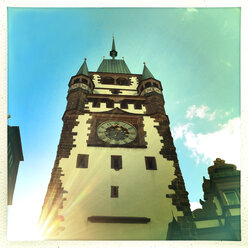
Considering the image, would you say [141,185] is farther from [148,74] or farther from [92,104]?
[148,74]

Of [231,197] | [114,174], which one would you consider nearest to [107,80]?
[114,174]

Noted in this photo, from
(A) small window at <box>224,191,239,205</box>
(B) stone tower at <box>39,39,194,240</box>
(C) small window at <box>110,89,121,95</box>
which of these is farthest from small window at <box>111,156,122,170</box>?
(C) small window at <box>110,89,121,95</box>

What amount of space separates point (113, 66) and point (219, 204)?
18.0m

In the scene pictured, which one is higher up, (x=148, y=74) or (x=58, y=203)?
(x=148, y=74)

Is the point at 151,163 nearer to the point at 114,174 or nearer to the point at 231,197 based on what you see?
the point at 114,174

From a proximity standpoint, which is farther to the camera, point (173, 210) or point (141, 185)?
point (141, 185)

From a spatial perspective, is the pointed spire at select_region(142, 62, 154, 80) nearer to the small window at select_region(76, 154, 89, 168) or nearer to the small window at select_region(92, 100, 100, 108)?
the small window at select_region(92, 100, 100, 108)

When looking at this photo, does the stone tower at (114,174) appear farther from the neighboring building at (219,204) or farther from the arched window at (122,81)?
the arched window at (122,81)

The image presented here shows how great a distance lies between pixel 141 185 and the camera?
34.9 ft

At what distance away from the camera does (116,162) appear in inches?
468
